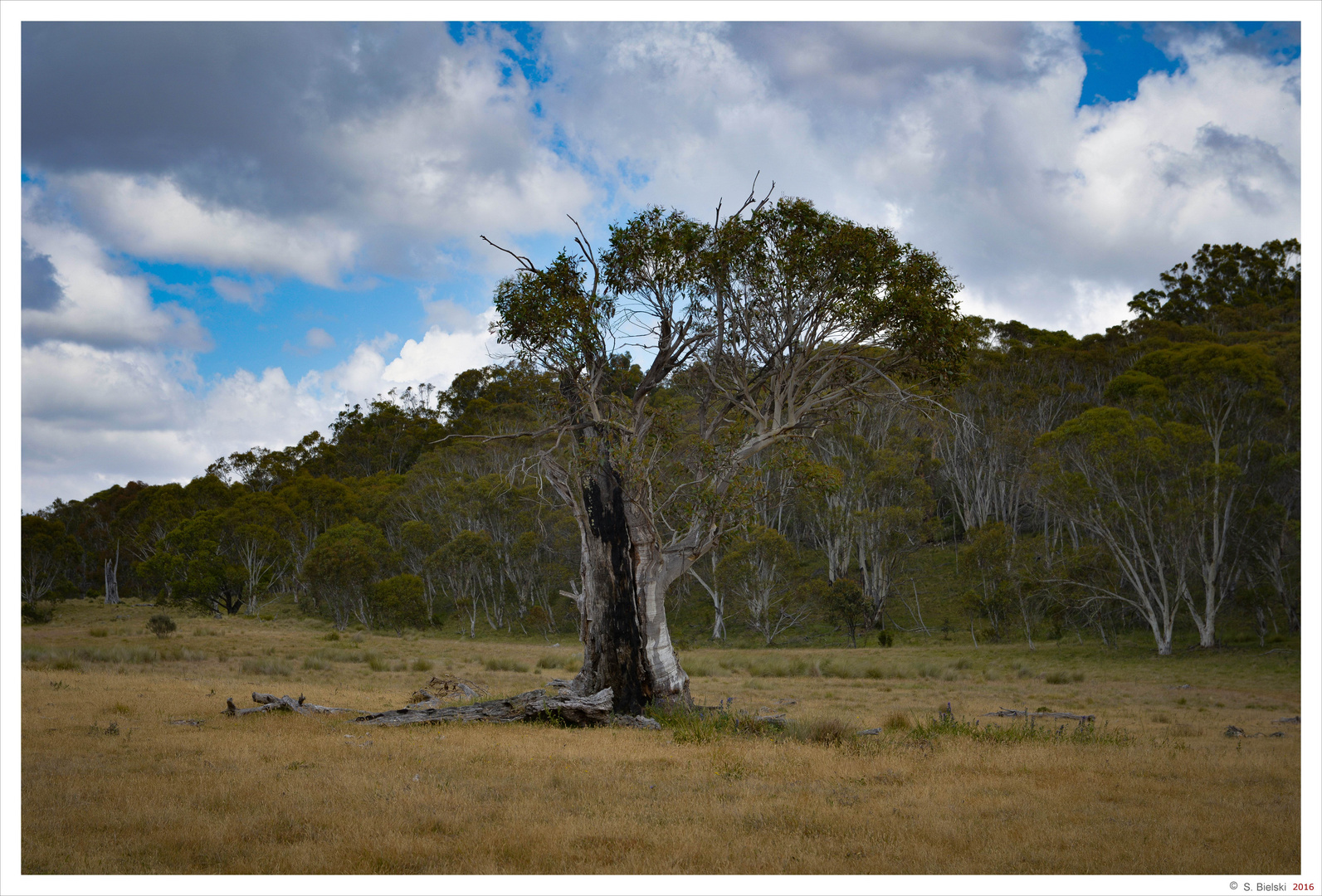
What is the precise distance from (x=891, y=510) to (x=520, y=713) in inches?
1435

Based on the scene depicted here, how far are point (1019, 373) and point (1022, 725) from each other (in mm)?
47954

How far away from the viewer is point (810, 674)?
27.8 m

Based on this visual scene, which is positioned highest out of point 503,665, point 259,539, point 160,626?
point 259,539

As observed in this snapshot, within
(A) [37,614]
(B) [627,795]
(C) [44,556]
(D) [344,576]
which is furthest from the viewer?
(C) [44,556]

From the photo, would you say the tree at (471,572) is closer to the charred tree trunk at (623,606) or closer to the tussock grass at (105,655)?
the tussock grass at (105,655)

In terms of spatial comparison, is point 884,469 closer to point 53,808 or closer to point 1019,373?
point 1019,373

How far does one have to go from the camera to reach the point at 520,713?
12562 mm

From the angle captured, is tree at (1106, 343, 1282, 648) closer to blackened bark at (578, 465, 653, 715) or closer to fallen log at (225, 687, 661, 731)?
blackened bark at (578, 465, 653, 715)

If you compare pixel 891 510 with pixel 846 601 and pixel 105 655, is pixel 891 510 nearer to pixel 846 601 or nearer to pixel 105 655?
pixel 846 601

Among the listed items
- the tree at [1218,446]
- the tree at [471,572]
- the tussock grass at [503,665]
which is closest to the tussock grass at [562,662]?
the tussock grass at [503,665]

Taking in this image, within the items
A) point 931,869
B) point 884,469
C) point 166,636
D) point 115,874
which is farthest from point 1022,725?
point 884,469

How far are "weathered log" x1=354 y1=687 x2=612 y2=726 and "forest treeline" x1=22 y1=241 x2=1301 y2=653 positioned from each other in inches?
158

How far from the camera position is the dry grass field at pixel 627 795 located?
6.01 metres

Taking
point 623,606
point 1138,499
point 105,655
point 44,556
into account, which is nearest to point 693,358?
point 623,606
